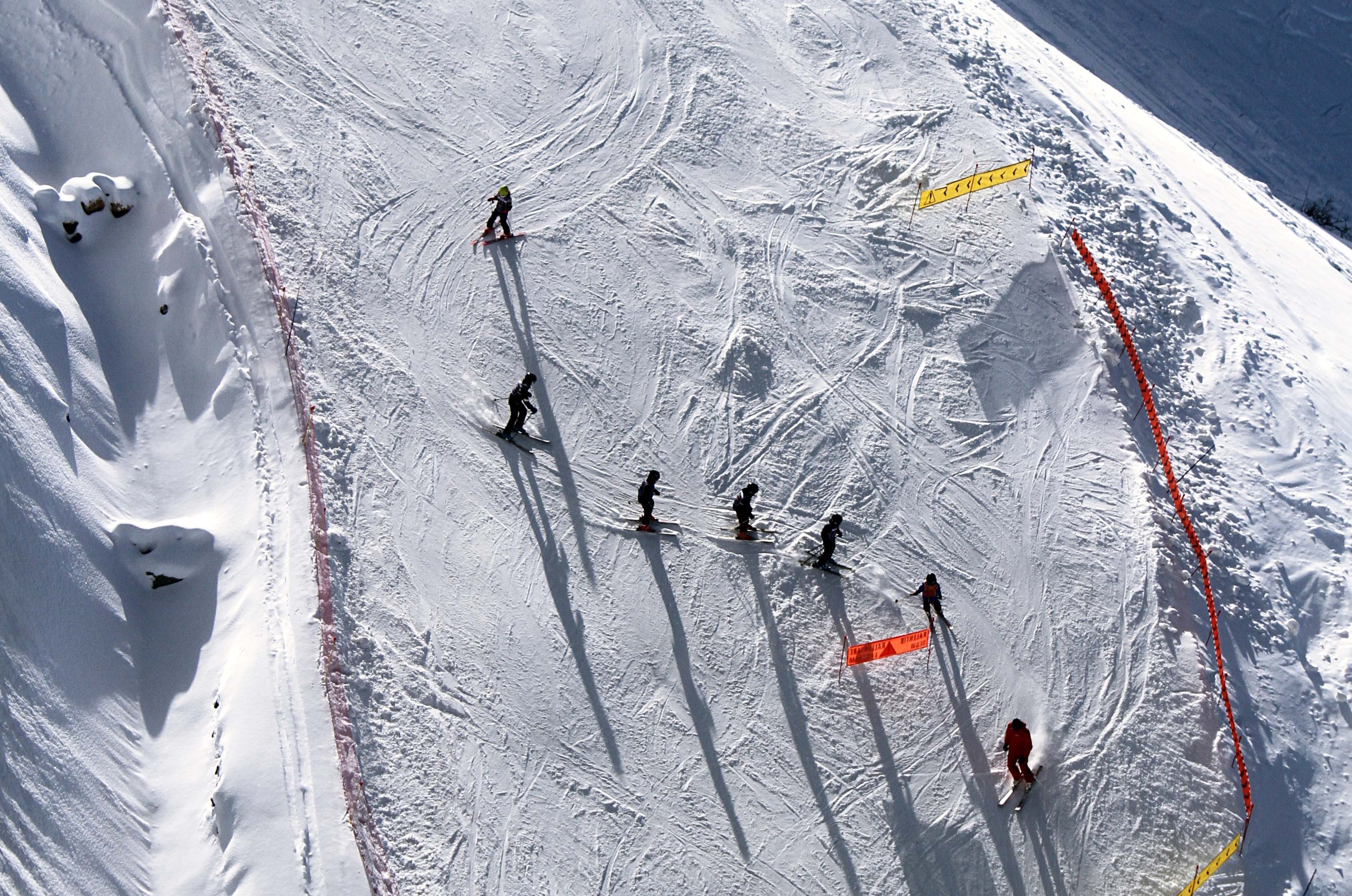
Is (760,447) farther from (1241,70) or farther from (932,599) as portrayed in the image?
(1241,70)

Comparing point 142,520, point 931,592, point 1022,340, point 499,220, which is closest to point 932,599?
point 931,592

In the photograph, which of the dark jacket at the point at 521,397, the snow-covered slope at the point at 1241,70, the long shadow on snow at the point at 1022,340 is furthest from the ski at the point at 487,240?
the snow-covered slope at the point at 1241,70

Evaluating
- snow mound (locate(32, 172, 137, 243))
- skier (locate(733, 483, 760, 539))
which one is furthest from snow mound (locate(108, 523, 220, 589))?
skier (locate(733, 483, 760, 539))

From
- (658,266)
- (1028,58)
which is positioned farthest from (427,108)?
(1028,58)

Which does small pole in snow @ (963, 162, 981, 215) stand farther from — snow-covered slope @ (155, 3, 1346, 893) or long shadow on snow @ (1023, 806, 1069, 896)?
long shadow on snow @ (1023, 806, 1069, 896)

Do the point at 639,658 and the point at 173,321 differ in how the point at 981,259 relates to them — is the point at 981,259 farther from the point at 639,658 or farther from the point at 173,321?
the point at 173,321

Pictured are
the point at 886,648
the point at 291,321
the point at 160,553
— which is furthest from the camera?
the point at 291,321

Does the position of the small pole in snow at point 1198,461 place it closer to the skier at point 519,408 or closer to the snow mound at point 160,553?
the skier at point 519,408

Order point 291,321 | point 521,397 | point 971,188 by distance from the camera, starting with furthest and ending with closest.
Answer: point 971,188 → point 291,321 → point 521,397
